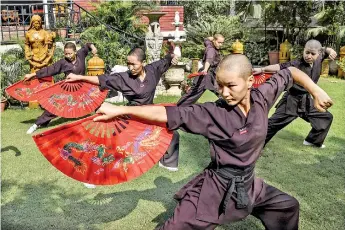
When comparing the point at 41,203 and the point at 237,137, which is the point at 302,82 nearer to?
the point at 237,137

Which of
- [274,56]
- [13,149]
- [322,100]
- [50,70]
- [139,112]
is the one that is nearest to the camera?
[139,112]

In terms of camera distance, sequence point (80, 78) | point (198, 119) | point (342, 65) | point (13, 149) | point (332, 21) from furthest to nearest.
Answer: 1. point (332, 21)
2. point (342, 65)
3. point (13, 149)
4. point (80, 78)
5. point (198, 119)

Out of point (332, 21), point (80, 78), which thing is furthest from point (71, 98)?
point (332, 21)

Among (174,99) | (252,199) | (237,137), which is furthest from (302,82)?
(174,99)

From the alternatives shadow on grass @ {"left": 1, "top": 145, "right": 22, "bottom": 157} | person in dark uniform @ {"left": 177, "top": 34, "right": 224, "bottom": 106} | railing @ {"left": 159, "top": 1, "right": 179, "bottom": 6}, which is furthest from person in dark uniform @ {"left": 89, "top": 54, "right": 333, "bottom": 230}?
railing @ {"left": 159, "top": 1, "right": 179, "bottom": 6}

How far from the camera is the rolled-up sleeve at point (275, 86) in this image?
2947mm

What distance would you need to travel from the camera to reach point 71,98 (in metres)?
5.83

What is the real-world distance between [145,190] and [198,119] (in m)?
2.33

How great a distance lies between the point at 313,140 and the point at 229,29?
10.9m

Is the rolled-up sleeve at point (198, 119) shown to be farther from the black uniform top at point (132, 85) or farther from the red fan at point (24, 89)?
the red fan at point (24, 89)

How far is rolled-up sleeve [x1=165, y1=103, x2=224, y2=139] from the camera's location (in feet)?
8.55

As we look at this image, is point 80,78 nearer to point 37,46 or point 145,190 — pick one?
point 145,190

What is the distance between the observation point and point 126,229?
3.82 m

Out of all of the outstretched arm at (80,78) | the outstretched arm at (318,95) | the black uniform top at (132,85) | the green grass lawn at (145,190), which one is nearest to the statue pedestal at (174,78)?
the green grass lawn at (145,190)
